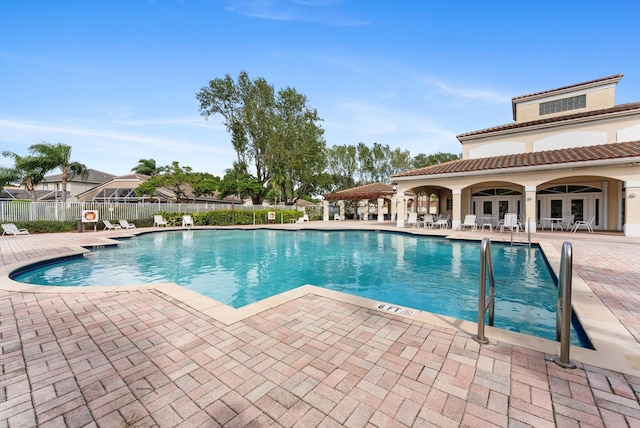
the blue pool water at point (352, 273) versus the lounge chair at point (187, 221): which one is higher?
the lounge chair at point (187, 221)

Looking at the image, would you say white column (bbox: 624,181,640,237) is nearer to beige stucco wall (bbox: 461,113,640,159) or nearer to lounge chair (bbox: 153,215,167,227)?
beige stucco wall (bbox: 461,113,640,159)

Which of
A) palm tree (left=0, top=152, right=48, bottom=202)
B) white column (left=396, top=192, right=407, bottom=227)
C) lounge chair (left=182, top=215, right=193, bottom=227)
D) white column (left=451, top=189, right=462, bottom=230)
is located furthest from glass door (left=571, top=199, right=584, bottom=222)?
palm tree (left=0, top=152, right=48, bottom=202)

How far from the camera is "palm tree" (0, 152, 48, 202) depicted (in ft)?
62.2

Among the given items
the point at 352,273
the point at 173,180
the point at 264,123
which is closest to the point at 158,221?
the point at 173,180

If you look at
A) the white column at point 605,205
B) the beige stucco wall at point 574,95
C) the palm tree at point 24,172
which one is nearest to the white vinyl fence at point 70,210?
the palm tree at point 24,172

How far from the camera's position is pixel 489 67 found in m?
13.8

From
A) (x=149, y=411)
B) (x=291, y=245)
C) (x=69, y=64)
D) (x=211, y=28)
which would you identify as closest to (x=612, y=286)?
(x=149, y=411)

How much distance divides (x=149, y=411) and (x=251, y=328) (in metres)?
1.44

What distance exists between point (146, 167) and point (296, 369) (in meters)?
47.7

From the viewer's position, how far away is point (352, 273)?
8141 millimetres

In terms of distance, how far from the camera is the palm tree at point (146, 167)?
136 feet

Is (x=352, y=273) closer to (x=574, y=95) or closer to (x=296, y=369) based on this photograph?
(x=296, y=369)

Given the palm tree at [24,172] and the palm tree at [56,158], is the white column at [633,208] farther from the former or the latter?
the palm tree at [24,172]

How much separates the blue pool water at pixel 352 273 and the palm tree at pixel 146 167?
3495 cm
